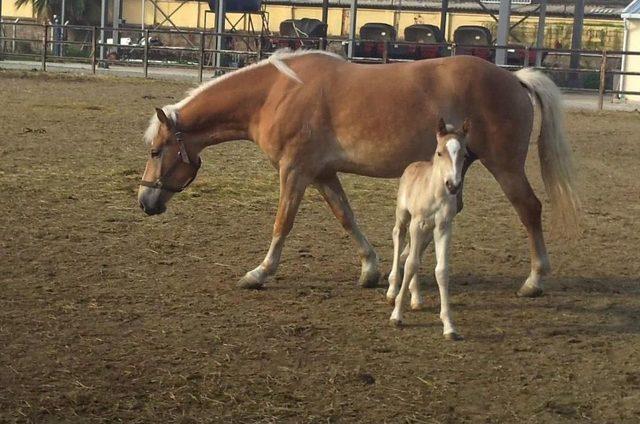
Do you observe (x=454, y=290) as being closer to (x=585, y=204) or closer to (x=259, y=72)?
(x=259, y=72)

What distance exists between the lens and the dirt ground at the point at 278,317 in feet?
15.4

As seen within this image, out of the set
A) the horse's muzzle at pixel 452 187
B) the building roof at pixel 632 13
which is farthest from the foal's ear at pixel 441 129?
the building roof at pixel 632 13

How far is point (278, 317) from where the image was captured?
6.14 meters

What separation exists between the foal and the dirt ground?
0.83 feet

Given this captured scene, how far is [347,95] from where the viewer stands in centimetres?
693

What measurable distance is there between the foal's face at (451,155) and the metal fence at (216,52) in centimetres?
1850

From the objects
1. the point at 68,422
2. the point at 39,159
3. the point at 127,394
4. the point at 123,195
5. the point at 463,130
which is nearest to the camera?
the point at 68,422

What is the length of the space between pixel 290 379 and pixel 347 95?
254 centimetres

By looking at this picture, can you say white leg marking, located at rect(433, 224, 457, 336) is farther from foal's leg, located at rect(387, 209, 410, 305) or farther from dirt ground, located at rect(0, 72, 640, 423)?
foal's leg, located at rect(387, 209, 410, 305)

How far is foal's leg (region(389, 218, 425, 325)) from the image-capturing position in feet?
19.7

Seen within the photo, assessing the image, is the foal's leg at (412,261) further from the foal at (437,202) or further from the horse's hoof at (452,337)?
the horse's hoof at (452,337)

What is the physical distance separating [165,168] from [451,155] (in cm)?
244

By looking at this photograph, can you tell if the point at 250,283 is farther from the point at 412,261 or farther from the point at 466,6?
the point at 466,6

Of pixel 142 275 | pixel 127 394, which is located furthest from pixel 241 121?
pixel 127 394
